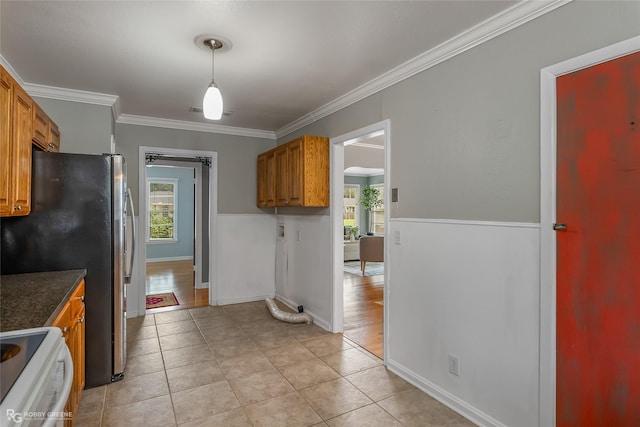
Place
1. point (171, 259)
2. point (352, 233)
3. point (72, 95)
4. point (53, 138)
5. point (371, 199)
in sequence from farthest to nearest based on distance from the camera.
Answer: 1. point (371, 199)
2. point (352, 233)
3. point (171, 259)
4. point (72, 95)
5. point (53, 138)

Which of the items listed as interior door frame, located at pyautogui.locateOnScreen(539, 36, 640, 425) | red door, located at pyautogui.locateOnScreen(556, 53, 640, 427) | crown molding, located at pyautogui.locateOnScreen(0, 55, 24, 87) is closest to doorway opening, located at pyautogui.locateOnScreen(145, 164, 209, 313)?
crown molding, located at pyautogui.locateOnScreen(0, 55, 24, 87)

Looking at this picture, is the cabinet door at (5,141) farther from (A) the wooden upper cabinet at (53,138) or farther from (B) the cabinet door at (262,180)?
(B) the cabinet door at (262,180)

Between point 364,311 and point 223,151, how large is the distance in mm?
2878

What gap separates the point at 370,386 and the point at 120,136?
392 cm

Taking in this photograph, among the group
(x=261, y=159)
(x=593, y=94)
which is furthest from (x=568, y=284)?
(x=261, y=159)

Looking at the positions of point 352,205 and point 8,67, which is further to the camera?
point 352,205

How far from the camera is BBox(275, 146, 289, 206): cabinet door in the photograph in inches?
159

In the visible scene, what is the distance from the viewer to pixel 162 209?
28.6 ft

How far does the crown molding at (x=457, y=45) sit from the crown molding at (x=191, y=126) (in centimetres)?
173

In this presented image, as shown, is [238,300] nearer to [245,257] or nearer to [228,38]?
[245,257]

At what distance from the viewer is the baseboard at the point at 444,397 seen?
2104 millimetres

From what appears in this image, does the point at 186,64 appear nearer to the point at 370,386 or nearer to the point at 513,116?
the point at 513,116

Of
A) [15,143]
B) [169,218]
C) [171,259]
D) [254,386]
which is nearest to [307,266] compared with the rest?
[254,386]

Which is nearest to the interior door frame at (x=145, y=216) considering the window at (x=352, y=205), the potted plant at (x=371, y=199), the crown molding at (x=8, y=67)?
the crown molding at (x=8, y=67)
